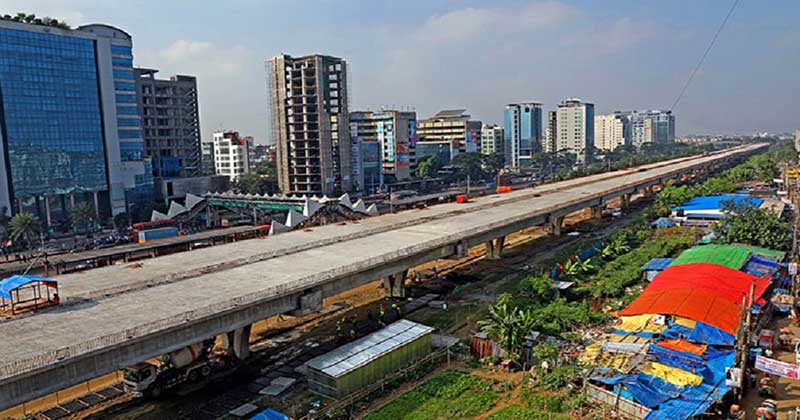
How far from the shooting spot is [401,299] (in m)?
40.6

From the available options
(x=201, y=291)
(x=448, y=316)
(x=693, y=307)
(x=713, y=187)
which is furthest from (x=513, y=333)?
(x=713, y=187)

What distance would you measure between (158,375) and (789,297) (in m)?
36.8

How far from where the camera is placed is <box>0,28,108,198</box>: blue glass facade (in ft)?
221

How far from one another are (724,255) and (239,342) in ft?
113

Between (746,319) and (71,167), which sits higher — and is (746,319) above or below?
below

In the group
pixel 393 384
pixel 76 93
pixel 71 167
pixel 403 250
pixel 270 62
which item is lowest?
pixel 393 384

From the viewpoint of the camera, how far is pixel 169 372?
1016 inches

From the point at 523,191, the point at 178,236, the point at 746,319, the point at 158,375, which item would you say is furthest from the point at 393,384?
the point at 523,191

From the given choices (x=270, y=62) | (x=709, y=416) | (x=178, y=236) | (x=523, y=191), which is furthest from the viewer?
(x=270, y=62)

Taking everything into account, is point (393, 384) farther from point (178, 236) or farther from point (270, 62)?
point (270, 62)

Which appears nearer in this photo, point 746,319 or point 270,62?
point 746,319

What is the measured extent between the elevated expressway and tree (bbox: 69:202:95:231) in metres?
40.6

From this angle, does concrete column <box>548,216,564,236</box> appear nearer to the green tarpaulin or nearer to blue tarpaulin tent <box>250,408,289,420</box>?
the green tarpaulin

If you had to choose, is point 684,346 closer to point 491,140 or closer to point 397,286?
point 397,286
